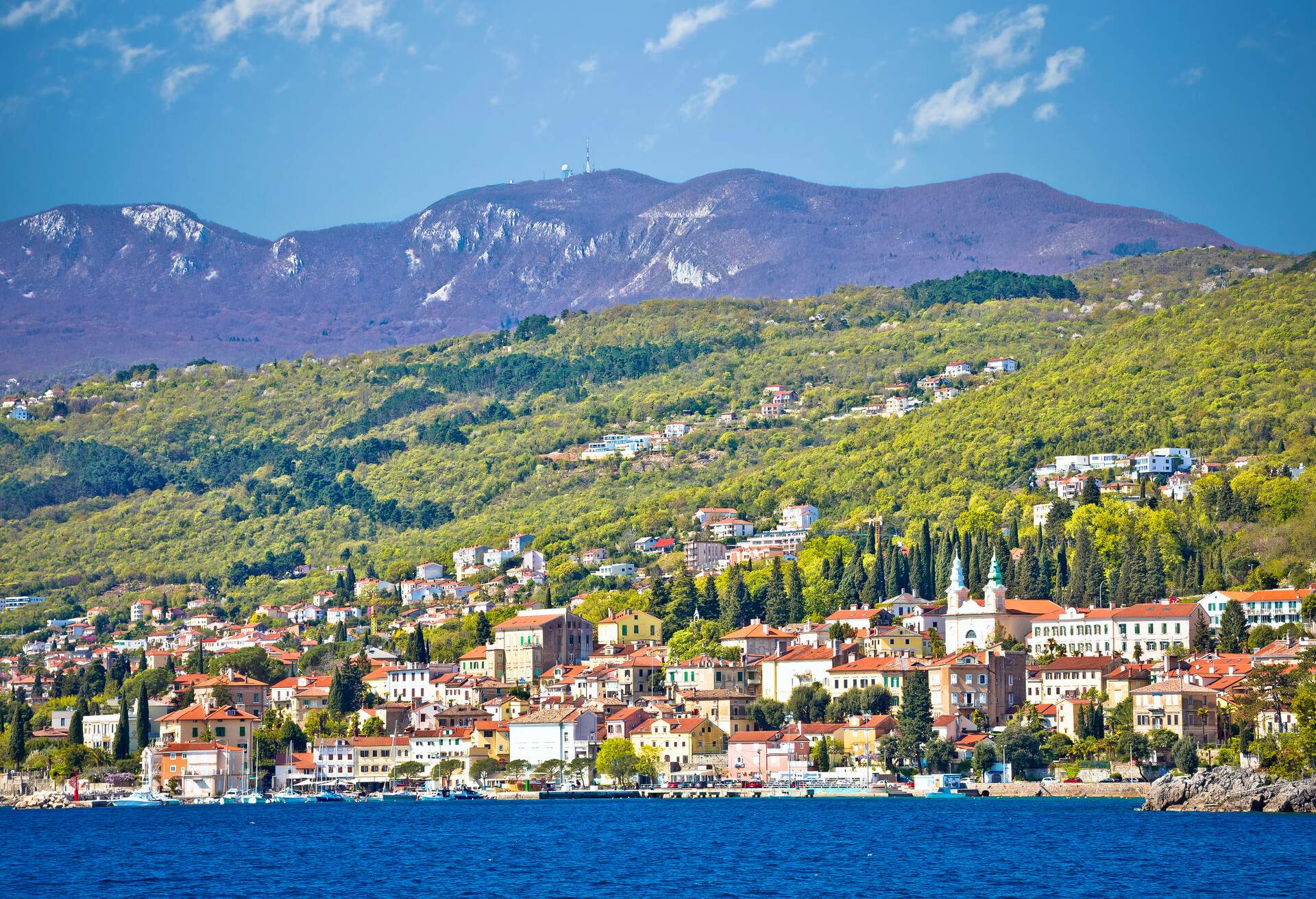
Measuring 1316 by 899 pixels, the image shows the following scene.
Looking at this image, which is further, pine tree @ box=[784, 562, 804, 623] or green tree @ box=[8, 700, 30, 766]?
pine tree @ box=[784, 562, 804, 623]

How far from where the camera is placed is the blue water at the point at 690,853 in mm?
57750

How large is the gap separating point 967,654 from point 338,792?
2942 cm

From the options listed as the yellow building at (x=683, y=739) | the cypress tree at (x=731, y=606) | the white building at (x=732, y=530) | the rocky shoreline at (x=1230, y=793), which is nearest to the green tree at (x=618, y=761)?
the yellow building at (x=683, y=739)

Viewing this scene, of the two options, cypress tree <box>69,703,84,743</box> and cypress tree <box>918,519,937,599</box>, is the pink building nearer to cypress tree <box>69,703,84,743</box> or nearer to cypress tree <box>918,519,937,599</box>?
cypress tree <box>918,519,937,599</box>

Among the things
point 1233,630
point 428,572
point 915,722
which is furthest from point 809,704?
point 428,572

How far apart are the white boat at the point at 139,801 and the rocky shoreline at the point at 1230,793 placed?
147ft

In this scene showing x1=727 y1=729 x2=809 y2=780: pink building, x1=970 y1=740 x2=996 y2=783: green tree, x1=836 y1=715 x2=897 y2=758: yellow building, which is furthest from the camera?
x1=727 y1=729 x2=809 y2=780: pink building

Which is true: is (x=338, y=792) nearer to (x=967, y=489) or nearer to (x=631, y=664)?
(x=631, y=664)

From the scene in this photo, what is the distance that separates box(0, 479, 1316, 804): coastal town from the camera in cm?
8712

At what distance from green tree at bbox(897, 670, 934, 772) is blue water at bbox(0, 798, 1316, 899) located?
2718 mm

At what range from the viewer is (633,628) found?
11825cm

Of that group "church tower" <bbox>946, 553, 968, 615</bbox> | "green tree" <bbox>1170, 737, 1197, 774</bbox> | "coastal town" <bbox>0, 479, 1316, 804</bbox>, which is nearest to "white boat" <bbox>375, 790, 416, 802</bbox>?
"coastal town" <bbox>0, 479, 1316, 804</bbox>

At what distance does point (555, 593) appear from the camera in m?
137

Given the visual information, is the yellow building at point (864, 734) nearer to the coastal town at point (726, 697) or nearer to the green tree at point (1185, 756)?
the coastal town at point (726, 697)
